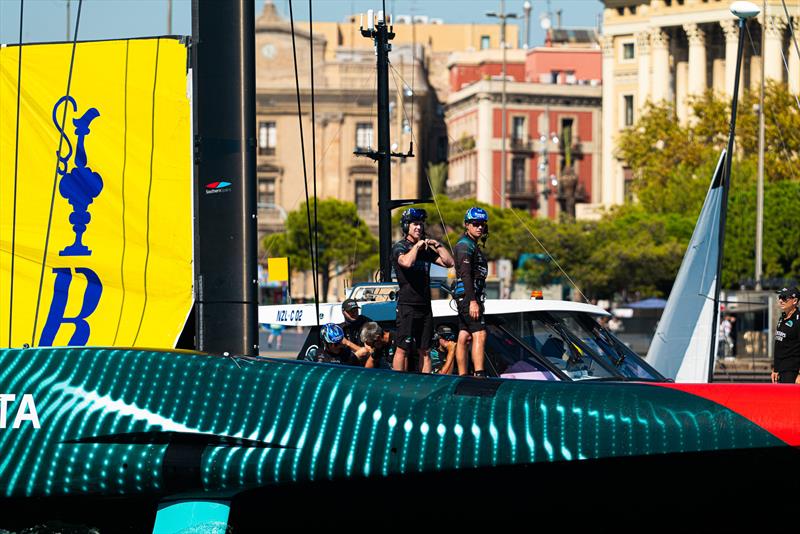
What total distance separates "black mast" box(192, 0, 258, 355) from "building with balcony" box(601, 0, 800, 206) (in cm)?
6898

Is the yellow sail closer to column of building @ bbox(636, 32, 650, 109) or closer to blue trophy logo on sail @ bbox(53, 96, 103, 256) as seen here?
blue trophy logo on sail @ bbox(53, 96, 103, 256)

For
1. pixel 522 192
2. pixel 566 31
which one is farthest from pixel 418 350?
pixel 566 31

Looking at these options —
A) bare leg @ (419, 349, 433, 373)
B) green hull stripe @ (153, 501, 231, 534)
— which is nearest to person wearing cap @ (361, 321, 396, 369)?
bare leg @ (419, 349, 433, 373)

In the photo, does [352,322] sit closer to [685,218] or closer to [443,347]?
[443,347]

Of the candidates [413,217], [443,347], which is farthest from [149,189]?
[443,347]

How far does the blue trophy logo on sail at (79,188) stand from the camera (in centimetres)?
1076

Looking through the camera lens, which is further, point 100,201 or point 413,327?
point 413,327

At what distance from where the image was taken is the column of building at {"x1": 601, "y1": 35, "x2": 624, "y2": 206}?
87625 millimetres

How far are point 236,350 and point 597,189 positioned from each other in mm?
90141

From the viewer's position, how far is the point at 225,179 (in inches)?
364

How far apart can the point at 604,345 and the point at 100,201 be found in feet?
14.3

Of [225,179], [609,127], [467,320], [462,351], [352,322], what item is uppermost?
[609,127]

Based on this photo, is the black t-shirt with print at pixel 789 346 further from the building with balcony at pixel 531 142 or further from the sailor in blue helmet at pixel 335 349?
the building with balcony at pixel 531 142

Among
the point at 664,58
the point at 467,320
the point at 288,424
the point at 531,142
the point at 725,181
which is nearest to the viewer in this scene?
the point at 288,424
